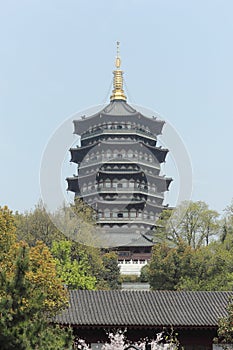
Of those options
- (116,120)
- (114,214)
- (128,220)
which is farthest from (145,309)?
(116,120)

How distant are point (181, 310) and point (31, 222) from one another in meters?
20.3

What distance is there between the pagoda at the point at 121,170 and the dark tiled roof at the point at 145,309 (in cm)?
2778

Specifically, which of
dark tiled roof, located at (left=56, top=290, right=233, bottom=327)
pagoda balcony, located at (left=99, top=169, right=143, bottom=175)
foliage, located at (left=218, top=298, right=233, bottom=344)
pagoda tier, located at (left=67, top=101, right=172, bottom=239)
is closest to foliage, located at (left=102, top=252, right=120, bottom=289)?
pagoda tier, located at (left=67, top=101, right=172, bottom=239)

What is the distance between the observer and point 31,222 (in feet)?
132

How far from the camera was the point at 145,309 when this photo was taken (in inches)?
838

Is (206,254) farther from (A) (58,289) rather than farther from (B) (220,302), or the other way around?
(A) (58,289)

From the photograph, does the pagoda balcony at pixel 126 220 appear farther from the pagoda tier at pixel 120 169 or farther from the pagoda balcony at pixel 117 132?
the pagoda balcony at pixel 117 132

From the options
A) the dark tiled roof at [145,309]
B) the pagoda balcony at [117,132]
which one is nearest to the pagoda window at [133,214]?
the pagoda balcony at [117,132]

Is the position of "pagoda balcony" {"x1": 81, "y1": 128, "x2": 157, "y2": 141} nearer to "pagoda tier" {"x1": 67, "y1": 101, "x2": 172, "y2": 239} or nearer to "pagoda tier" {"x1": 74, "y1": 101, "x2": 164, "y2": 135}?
"pagoda tier" {"x1": 67, "y1": 101, "x2": 172, "y2": 239}

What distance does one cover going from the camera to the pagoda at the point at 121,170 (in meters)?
51.8

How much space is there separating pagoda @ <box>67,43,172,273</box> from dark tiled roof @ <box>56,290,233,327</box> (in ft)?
91.2

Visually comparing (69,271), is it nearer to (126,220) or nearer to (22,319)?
(126,220)

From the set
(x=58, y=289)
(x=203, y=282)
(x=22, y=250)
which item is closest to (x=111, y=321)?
(x=58, y=289)

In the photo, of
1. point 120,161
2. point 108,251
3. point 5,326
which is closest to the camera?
point 5,326
